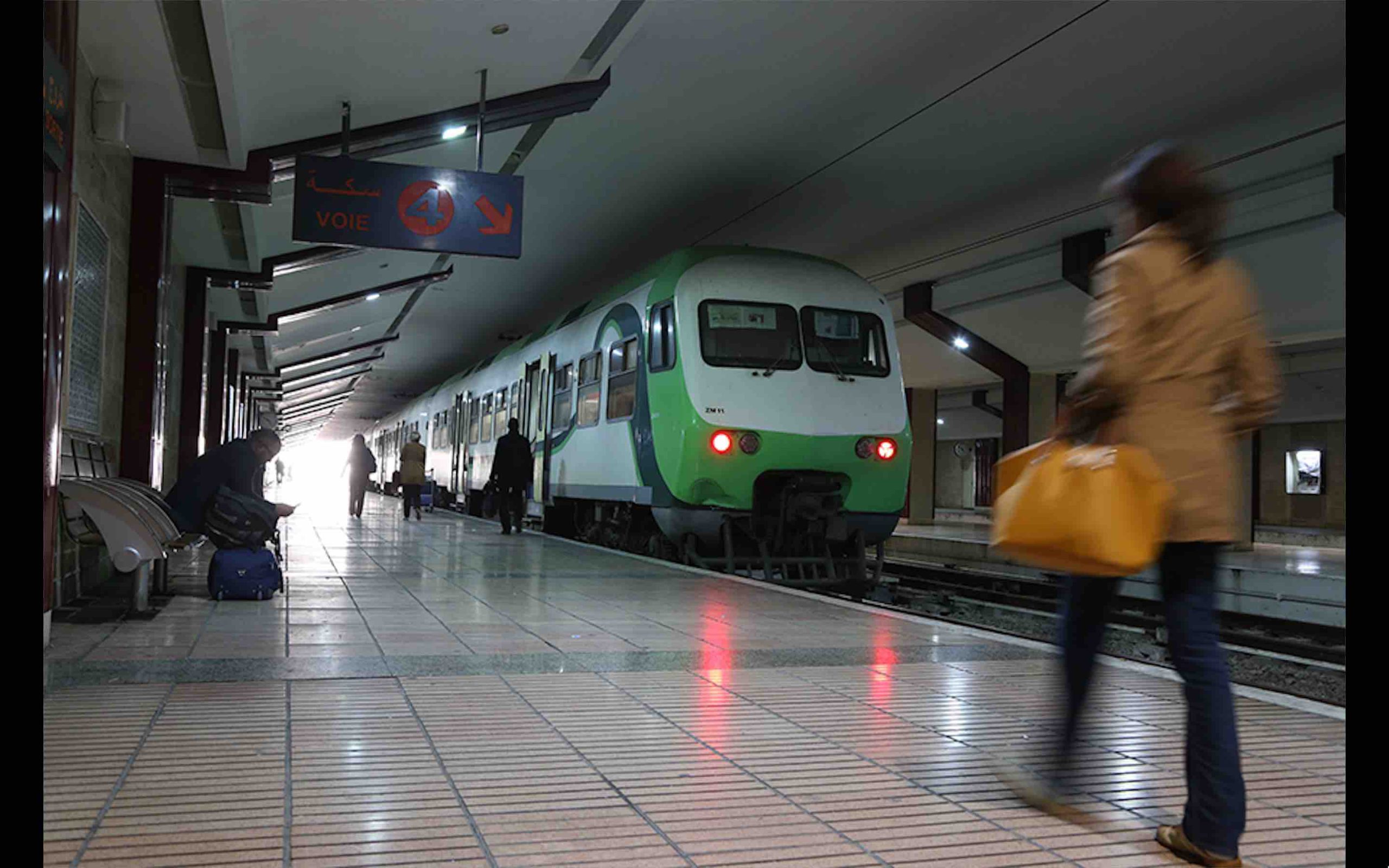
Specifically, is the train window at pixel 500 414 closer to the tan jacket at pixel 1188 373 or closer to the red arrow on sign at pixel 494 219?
the red arrow on sign at pixel 494 219

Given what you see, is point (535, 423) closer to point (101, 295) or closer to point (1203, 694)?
point (101, 295)

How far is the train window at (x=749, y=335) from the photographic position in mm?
10250

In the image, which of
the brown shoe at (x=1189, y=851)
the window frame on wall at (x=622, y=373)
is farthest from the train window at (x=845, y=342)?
the brown shoe at (x=1189, y=851)

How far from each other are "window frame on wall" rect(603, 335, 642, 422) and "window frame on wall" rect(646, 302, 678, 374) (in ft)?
0.89

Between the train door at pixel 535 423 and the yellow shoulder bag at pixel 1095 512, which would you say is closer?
the yellow shoulder bag at pixel 1095 512

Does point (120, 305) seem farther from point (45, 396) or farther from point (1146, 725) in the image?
point (1146, 725)

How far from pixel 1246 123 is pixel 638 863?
1056 centimetres

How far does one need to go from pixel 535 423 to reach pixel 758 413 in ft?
20.0

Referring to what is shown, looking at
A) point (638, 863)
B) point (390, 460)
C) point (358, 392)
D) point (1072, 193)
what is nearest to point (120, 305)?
point (638, 863)

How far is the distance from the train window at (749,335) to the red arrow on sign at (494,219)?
1.89 m

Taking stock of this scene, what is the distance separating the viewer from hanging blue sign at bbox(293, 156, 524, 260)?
31.3 feet

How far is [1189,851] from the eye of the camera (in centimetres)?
279

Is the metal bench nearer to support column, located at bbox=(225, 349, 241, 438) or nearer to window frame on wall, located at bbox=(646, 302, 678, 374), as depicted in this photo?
window frame on wall, located at bbox=(646, 302, 678, 374)

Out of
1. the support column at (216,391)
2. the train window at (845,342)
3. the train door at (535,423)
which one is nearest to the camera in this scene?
the train window at (845,342)
